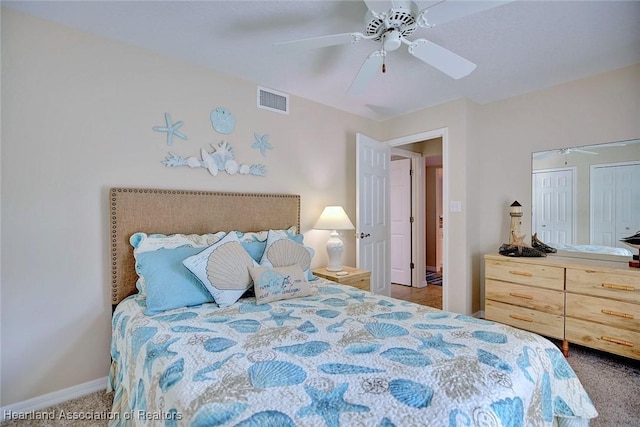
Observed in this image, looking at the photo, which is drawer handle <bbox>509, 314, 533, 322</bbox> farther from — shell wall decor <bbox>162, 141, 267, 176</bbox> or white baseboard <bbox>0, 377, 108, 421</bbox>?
white baseboard <bbox>0, 377, 108, 421</bbox>

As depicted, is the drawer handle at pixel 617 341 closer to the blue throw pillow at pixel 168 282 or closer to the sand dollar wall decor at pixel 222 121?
the blue throw pillow at pixel 168 282

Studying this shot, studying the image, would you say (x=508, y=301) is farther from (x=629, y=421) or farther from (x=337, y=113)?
(x=337, y=113)

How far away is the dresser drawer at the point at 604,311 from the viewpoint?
2252mm

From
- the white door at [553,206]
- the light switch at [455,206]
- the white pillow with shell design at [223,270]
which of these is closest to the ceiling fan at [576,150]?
the white door at [553,206]

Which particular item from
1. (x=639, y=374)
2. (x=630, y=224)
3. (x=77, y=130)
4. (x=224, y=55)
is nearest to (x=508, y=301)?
(x=639, y=374)

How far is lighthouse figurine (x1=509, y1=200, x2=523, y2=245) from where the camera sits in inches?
122

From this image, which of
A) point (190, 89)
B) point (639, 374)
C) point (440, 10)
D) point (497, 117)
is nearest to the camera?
point (440, 10)

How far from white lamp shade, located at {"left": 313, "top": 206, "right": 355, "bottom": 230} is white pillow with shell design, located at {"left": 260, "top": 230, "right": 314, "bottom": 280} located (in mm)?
594

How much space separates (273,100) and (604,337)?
3.41 m

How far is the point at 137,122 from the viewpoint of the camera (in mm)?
2260

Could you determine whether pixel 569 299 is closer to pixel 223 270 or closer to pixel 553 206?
pixel 553 206

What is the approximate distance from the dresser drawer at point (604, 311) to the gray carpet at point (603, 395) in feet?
1.15

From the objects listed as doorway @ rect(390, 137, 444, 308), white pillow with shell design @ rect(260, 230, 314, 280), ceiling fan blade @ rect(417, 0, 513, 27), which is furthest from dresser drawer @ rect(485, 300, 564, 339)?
ceiling fan blade @ rect(417, 0, 513, 27)

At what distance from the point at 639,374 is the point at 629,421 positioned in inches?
29.0
